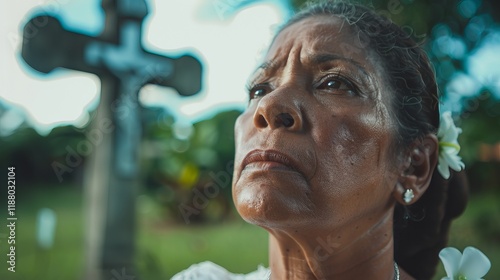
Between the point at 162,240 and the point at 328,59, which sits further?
the point at 162,240

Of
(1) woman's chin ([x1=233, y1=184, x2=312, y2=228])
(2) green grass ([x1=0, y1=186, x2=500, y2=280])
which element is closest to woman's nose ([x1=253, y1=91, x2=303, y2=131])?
(1) woman's chin ([x1=233, y1=184, x2=312, y2=228])

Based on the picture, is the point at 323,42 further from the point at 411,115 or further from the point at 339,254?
the point at 339,254

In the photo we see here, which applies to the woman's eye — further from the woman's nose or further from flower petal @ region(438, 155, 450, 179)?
flower petal @ region(438, 155, 450, 179)

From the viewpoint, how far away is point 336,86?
84 centimetres

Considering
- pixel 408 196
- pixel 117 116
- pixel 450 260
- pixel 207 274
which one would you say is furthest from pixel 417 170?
pixel 117 116

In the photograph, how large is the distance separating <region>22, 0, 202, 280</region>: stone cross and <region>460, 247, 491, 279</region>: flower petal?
117cm

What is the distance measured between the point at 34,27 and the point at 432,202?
125cm

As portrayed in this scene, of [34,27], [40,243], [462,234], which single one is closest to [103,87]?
[34,27]

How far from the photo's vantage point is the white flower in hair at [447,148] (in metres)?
0.96

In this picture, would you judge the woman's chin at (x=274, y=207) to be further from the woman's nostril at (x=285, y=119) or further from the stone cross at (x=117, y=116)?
the stone cross at (x=117, y=116)

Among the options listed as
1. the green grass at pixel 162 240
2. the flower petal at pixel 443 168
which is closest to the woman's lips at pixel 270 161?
the flower petal at pixel 443 168

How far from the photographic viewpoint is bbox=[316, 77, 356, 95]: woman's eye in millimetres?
836

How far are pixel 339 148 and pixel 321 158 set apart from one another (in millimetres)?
39

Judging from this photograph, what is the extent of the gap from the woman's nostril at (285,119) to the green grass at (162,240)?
3.46 ft
